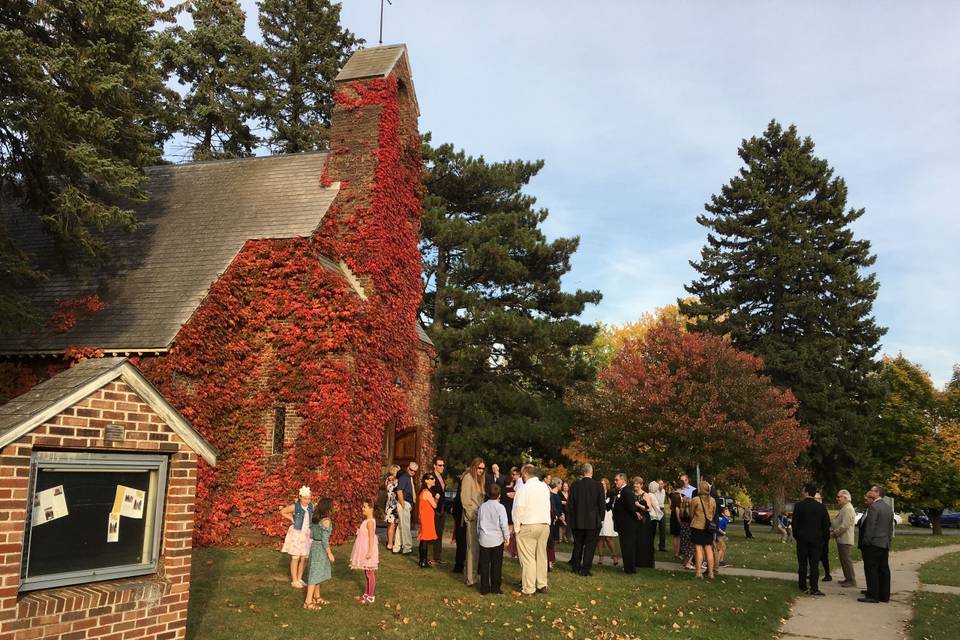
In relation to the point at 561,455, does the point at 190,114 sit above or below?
above

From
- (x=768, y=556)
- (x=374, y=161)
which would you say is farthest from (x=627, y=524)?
(x=374, y=161)

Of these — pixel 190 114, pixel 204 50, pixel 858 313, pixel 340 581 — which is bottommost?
pixel 340 581

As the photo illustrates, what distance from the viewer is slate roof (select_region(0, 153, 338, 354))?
49.3 ft

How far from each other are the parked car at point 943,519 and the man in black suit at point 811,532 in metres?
39.4

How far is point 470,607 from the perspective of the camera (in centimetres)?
953

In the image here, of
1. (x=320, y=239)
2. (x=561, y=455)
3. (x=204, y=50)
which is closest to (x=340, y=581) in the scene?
(x=320, y=239)

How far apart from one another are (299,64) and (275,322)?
25921 millimetres

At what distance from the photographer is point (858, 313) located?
33.5 meters

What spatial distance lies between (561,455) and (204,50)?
1089 inches

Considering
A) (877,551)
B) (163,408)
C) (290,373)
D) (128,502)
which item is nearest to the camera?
(128,502)

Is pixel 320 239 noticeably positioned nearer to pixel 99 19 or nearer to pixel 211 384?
pixel 211 384

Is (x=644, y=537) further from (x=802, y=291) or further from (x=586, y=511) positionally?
(x=802, y=291)

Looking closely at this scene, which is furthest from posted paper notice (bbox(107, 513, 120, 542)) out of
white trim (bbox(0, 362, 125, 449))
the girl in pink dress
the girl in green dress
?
the girl in pink dress

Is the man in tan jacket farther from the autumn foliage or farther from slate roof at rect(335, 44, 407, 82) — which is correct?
slate roof at rect(335, 44, 407, 82)
